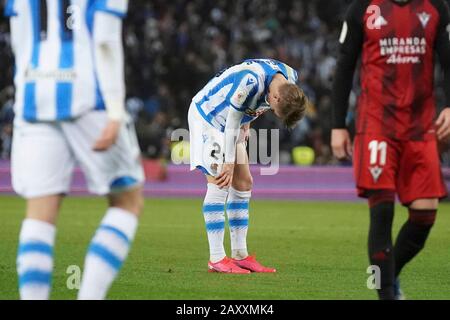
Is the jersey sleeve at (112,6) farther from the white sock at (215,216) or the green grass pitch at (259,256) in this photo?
the white sock at (215,216)

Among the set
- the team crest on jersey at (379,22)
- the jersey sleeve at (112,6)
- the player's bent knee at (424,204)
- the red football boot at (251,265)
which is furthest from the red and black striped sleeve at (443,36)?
the red football boot at (251,265)

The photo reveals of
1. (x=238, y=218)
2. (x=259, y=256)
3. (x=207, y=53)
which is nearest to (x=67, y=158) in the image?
(x=238, y=218)

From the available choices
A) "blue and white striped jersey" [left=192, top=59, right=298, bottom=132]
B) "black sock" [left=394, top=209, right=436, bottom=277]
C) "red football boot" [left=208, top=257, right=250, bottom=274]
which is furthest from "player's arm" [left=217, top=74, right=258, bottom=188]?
"black sock" [left=394, top=209, right=436, bottom=277]

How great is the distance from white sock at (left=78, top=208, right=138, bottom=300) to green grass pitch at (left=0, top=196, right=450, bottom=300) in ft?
5.19

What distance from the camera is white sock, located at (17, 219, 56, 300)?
5.43m

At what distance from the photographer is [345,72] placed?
6438mm

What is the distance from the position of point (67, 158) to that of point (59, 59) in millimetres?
481

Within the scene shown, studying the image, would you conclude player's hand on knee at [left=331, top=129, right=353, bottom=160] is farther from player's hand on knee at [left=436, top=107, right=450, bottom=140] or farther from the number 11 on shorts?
player's hand on knee at [left=436, top=107, right=450, bottom=140]

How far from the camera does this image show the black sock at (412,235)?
256 inches

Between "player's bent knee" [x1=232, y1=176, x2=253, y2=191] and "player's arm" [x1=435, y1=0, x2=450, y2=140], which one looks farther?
"player's bent knee" [x1=232, y1=176, x2=253, y2=191]

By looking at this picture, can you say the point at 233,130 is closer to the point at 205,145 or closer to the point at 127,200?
the point at 205,145

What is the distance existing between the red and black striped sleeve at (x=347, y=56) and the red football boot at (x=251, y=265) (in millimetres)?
2799
